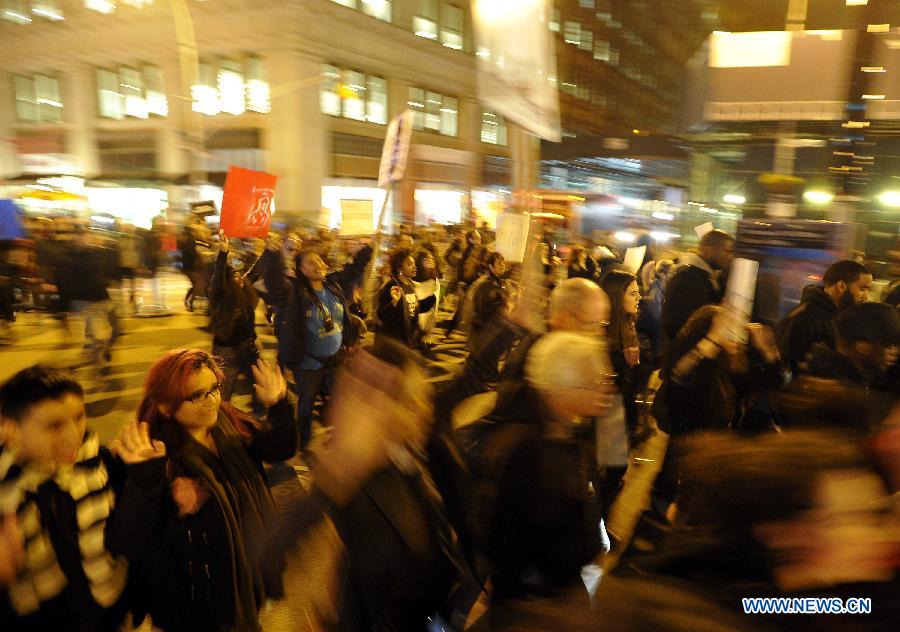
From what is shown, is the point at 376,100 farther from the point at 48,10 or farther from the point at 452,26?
the point at 48,10

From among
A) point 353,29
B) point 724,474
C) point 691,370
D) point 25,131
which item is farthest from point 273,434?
point 25,131

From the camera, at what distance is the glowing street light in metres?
6.45

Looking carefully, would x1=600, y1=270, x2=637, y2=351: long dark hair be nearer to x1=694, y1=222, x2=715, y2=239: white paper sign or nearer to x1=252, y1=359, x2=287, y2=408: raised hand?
x1=252, y1=359, x2=287, y2=408: raised hand

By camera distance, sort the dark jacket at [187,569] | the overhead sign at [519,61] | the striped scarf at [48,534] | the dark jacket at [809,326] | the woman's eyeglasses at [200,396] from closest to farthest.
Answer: the striped scarf at [48,534]
the dark jacket at [187,569]
the woman's eyeglasses at [200,396]
the overhead sign at [519,61]
the dark jacket at [809,326]

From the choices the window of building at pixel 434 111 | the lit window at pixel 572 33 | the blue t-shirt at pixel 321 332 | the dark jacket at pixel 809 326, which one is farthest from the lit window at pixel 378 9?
the dark jacket at pixel 809 326

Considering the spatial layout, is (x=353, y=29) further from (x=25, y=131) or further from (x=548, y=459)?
(x=548, y=459)

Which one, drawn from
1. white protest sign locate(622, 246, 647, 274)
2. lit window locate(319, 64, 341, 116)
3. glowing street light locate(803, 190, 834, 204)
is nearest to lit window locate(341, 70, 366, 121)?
lit window locate(319, 64, 341, 116)

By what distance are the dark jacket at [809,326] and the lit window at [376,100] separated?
1049 inches

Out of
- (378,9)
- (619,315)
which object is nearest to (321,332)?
(619,315)

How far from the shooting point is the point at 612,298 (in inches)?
195

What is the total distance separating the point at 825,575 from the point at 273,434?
6.97 feet

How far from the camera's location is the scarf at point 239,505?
239 cm

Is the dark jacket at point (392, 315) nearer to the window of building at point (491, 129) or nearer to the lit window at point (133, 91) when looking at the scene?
the lit window at point (133, 91)

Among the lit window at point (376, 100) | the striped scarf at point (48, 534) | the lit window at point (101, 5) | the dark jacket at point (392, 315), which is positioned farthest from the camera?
the lit window at point (101, 5)
